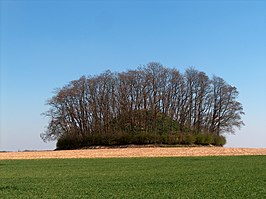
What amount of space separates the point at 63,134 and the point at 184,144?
21145 mm

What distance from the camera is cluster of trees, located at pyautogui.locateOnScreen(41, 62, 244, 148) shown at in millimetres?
76438

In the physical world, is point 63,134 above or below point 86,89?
below

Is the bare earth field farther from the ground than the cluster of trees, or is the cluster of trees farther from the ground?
the cluster of trees

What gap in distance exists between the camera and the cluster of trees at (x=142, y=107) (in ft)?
251

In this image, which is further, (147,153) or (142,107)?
(142,107)

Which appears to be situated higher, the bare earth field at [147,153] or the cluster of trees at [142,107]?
the cluster of trees at [142,107]

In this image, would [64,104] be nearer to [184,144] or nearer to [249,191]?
[184,144]

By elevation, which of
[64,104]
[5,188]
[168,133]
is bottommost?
[5,188]

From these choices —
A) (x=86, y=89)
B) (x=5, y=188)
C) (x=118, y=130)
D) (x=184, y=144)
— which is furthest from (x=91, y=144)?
(x=5, y=188)

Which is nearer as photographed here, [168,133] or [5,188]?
[5,188]

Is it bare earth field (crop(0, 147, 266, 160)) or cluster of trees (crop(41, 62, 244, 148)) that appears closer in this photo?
bare earth field (crop(0, 147, 266, 160))

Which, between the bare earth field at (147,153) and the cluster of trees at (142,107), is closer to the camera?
the bare earth field at (147,153)

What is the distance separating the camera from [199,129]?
77438 millimetres

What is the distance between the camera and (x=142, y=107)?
77.7 metres
